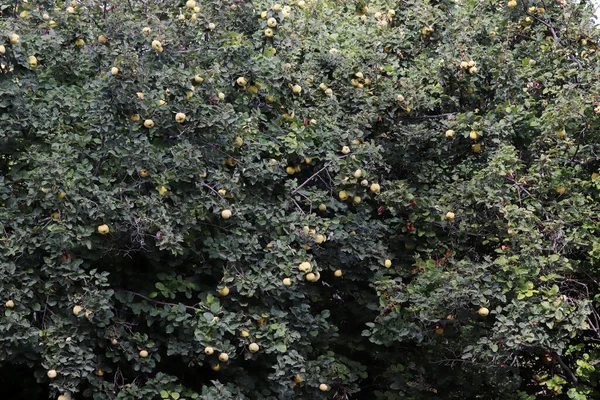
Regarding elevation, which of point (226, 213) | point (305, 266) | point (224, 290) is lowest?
point (224, 290)

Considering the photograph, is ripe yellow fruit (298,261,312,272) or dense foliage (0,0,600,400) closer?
dense foliage (0,0,600,400)

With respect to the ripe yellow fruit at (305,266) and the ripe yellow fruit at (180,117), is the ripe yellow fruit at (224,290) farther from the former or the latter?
the ripe yellow fruit at (180,117)

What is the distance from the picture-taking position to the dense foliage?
14.7ft

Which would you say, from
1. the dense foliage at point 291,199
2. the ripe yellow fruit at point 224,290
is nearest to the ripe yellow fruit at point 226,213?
the dense foliage at point 291,199

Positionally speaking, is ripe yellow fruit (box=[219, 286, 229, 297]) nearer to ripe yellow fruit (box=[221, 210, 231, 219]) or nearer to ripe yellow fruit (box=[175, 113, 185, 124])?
ripe yellow fruit (box=[221, 210, 231, 219])

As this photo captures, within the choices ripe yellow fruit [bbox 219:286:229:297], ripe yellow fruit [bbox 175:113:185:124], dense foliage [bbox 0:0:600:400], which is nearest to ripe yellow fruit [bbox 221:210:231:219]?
dense foliage [bbox 0:0:600:400]

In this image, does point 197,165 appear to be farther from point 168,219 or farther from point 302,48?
point 302,48

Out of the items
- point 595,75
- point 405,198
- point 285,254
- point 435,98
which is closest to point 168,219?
point 285,254

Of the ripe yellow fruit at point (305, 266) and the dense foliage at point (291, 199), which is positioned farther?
the ripe yellow fruit at point (305, 266)

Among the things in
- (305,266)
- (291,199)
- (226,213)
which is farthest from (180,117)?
(305,266)

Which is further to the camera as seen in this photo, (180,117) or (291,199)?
(291,199)

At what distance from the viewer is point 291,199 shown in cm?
510

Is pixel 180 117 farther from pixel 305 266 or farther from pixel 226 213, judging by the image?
pixel 305 266

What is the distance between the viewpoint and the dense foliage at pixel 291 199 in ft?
14.7
